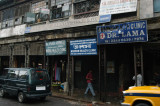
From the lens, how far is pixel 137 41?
8.29 meters

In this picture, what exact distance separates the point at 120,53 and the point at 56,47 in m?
4.99

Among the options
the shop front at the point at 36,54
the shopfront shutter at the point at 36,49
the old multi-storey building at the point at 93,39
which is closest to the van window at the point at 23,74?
the old multi-storey building at the point at 93,39

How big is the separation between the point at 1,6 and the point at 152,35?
18066mm

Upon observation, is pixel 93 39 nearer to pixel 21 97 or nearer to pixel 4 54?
pixel 21 97

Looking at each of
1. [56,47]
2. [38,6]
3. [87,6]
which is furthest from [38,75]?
[38,6]

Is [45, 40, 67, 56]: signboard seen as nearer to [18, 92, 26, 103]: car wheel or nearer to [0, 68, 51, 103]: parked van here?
[0, 68, 51, 103]: parked van

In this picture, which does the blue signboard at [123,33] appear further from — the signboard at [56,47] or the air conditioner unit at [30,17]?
the air conditioner unit at [30,17]

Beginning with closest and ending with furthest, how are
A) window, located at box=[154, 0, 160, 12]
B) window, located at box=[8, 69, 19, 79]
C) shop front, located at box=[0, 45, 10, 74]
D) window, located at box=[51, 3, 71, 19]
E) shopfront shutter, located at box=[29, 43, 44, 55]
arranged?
window, located at box=[154, 0, 160, 12], window, located at box=[8, 69, 19, 79], window, located at box=[51, 3, 71, 19], shopfront shutter, located at box=[29, 43, 44, 55], shop front, located at box=[0, 45, 10, 74]

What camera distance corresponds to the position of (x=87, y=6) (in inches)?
462

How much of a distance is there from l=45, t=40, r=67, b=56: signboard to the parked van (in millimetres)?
3453

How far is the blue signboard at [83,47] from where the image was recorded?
10250 millimetres

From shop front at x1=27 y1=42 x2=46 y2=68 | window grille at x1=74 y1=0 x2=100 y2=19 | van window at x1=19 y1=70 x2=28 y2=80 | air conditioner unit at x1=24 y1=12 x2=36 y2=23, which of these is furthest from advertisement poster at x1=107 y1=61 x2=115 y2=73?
air conditioner unit at x1=24 y1=12 x2=36 y2=23

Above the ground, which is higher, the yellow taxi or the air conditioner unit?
the air conditioner unit

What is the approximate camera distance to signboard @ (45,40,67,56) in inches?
477
